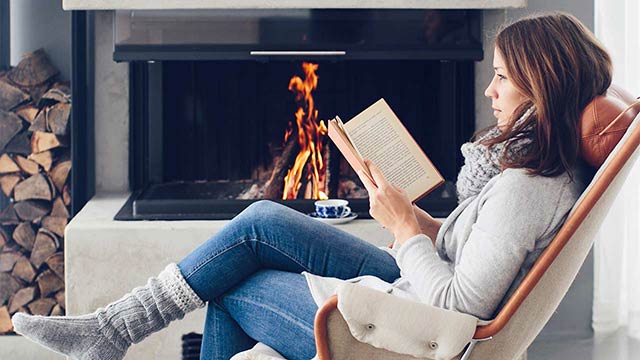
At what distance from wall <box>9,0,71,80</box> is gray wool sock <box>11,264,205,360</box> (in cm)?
147

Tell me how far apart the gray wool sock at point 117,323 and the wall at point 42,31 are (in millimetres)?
1469

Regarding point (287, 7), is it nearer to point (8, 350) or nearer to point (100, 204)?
point (100, 204)

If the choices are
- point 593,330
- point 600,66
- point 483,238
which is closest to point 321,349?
point 483,238

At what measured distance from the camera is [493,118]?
3.62 m

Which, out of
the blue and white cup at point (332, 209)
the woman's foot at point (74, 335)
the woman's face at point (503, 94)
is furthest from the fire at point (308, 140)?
the woman's face at point (503, 94)

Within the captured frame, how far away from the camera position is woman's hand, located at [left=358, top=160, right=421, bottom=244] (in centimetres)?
215

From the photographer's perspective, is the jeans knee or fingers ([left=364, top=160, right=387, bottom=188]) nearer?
fingers ([left=364, top=160, right=387, bottom=188])

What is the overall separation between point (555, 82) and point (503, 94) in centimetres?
13

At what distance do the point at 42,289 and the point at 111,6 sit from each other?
3.27 feet

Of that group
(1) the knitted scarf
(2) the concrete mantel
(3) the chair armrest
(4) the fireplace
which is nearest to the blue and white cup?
(4) the fireplace

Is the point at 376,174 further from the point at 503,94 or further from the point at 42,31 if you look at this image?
the point at 42,31

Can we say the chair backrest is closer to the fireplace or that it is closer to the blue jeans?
the blue jeans

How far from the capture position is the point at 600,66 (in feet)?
6.59

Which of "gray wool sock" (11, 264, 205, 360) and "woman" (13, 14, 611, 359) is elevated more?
"woman" (13, 14, 611, 359)
